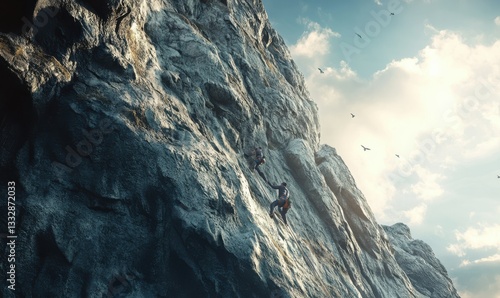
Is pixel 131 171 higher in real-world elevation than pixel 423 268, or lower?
lower

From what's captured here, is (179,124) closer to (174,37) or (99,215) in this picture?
(99,215)

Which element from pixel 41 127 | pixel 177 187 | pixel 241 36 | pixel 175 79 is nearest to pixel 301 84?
pixel 241 36

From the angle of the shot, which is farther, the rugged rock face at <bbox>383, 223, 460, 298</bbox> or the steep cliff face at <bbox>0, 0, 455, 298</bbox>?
the rugged rock face at <bbox>383, 223, 460, 298</bbox>

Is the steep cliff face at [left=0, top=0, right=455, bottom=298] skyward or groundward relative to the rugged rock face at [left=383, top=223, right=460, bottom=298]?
groundward

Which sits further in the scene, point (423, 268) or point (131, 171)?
point (423, 268)

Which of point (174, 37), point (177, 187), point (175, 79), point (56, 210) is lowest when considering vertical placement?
point (56, 210)

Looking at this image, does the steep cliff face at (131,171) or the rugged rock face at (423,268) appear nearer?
the steep cliff face at (131,171)

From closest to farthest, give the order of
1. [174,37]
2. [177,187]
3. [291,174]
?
1. [177,187]
2. [174,37]
3. [291,174]

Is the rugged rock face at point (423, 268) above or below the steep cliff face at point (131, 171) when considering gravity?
above
